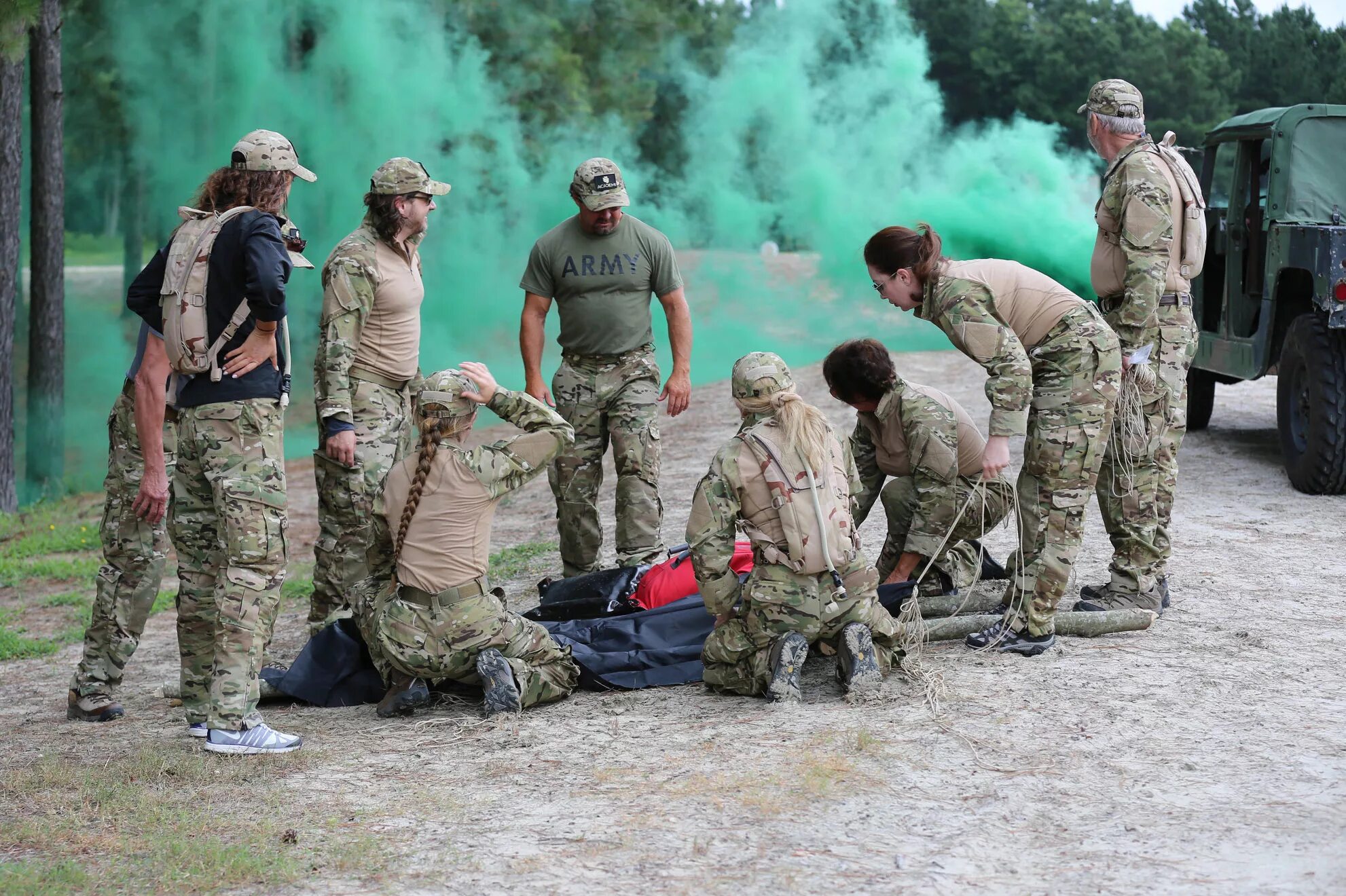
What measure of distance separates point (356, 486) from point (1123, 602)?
10.1 feet

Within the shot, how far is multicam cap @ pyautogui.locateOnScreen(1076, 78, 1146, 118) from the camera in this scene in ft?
17.6

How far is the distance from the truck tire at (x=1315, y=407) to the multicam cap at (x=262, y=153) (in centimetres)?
590

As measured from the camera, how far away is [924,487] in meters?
5.46

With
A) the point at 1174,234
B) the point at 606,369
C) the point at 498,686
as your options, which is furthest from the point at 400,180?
the point at 1174,234

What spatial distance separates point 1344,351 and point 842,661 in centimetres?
466

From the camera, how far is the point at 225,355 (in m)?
4.23

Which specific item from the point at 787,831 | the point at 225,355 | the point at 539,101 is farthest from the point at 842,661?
the point at 539,101

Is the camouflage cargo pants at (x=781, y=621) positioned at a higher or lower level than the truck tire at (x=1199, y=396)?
lower

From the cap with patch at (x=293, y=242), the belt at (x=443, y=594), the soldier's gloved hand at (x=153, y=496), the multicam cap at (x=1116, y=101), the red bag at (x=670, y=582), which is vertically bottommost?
the red bag at (x=670, y=582)

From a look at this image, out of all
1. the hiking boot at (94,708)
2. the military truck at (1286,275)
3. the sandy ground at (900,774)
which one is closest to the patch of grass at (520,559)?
the sandy ground at (900,774)

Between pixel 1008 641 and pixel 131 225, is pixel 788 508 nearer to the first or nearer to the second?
pixel 1008 641

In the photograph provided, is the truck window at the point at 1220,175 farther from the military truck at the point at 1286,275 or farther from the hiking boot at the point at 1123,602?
the hiking boot at the point at 1123,602

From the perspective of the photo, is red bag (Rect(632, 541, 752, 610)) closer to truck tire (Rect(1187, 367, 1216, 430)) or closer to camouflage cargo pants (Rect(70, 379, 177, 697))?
camouflage cargo pants (Rect(70, 379, 177, 697))

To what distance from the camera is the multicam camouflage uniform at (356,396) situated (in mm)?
5293
